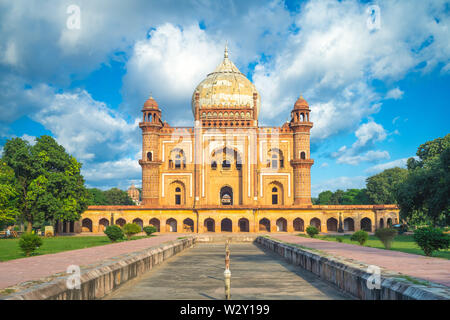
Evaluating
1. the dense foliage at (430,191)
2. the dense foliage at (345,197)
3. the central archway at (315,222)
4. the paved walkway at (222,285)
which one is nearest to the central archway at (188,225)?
the central archway at (315,222)

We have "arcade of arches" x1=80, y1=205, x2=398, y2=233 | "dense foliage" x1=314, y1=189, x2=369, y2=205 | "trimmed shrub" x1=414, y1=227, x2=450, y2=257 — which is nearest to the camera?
"trimmed shrub" x1=414, y1=227, x2=450, y2=257

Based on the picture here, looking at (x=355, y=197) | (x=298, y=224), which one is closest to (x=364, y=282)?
(x=298, y=224)

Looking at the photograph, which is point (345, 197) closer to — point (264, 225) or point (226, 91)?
point (264, 225)

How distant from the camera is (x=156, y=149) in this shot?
41.7 m

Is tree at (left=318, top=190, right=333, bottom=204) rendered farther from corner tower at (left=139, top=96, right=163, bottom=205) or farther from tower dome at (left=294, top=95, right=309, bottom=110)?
corner tower at (left=139, top=96, right=163, bottom=205)

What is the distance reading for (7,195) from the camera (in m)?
29.8

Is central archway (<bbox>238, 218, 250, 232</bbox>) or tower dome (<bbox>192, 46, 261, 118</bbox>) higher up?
tower dome (<bbox>192, 46, 261, 118</bbox>)

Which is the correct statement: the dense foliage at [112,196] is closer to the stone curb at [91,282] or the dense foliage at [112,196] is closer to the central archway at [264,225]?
the central archway at [264,225]

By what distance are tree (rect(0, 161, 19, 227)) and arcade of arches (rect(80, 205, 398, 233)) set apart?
9.50 m

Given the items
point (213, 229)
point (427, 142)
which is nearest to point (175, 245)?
point (213, 229)

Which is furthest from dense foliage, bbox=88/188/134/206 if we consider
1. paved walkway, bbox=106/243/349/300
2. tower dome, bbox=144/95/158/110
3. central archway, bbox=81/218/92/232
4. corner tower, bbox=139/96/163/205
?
paved walkway, bbox=106/243/349/300

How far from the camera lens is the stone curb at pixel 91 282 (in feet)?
16.5

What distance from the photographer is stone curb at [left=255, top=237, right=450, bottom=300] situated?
16.1 ft

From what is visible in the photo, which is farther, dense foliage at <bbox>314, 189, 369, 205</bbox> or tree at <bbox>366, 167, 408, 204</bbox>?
dense foliage at <bbox>314, 189, 369, 205</bbox>
